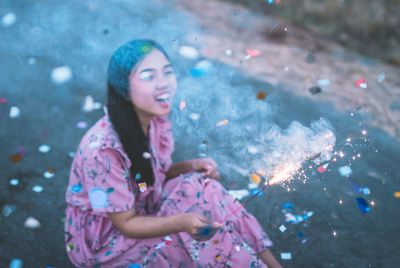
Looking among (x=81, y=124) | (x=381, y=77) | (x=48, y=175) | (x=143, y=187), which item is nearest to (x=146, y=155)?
(x=143, y=187)

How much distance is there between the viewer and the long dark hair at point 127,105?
4.71 feet

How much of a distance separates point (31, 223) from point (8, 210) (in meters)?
0.18

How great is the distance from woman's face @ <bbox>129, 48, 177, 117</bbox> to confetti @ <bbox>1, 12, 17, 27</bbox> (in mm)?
3396

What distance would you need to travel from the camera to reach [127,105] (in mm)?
1503

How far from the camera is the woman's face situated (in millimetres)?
1438

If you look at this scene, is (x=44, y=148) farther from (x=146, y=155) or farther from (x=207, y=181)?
(x=207, y=181)

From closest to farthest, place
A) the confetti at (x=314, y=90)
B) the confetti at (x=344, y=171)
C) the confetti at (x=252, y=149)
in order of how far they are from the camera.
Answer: the confetti at (x=252, y=149) → the confetti at (x=344, y=171) → the confetti at (x=314, y=90)

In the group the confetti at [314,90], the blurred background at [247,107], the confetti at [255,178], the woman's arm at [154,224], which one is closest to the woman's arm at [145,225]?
the woman's arm at [154,224]

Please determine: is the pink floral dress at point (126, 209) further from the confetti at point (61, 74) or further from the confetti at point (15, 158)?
the confetti at point (61, 74)

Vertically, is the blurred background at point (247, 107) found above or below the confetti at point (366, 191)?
above

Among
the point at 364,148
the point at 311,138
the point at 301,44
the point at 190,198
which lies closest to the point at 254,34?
the point at 301,44

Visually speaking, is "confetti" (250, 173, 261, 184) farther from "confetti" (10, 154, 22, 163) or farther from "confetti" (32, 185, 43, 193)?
"confetti" (10, 154, 22, 163)

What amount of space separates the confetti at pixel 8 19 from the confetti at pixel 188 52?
1982 mm

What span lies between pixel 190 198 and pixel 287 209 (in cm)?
91
